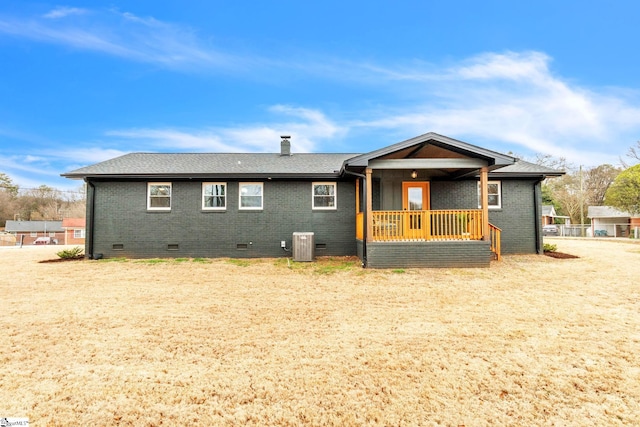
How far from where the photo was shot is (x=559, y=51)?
1683 centimetres

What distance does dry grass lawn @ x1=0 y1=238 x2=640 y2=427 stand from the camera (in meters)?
2.28

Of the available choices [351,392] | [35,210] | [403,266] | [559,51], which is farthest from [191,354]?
[35,210]

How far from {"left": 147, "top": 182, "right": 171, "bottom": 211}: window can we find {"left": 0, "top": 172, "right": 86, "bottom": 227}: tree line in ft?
174

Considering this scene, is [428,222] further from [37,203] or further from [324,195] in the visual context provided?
[37,203]

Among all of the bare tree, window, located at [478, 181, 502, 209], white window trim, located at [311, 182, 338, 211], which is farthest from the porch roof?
the bare tree

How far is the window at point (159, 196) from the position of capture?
11.6m

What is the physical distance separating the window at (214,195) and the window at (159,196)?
1376 millimetres

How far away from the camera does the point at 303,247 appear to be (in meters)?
10.4

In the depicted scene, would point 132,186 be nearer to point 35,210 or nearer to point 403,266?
point 403,266

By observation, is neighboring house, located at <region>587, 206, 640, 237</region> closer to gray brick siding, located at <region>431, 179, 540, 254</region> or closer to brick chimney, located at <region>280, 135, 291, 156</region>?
gray brick siding, located at <region>431, 179, 540, 254</region>

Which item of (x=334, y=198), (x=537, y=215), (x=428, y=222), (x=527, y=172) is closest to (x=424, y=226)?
(x=428, y=222)

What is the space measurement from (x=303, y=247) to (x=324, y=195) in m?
2.40

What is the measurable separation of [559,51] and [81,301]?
928 inches

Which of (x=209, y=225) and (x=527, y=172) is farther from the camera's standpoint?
(x=209, y=225)
